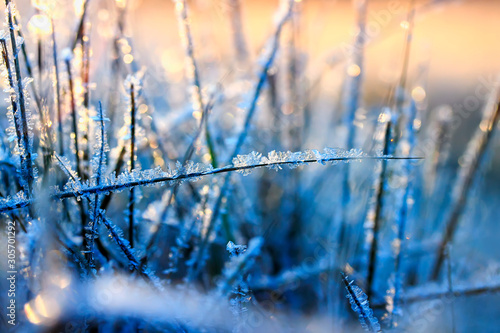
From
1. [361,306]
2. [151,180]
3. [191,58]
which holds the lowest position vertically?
[361,306]

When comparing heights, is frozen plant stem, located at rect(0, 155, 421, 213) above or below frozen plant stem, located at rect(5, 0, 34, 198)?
below

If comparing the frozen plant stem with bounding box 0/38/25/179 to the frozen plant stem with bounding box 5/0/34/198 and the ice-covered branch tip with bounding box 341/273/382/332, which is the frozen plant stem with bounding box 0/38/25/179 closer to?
the frozen plant stem with bounding box 5/0/34/198

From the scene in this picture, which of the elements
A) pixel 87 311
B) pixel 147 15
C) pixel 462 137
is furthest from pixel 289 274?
pixel 147 15

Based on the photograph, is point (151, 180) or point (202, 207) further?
point (202, 207)

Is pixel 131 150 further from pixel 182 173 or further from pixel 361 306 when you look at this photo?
pixel 361 306

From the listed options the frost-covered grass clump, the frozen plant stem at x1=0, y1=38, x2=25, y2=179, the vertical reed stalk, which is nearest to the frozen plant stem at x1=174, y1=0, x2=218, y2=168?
the frost-covered grass clump

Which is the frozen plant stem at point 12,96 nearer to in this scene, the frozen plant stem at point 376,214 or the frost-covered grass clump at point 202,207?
the frost-covered grass clump at point 202,207

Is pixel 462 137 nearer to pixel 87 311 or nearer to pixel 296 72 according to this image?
pixel 296 72

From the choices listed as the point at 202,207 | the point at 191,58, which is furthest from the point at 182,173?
the point at 191,58

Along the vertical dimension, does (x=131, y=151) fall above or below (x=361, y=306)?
above

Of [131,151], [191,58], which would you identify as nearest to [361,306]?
[131,151]
